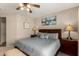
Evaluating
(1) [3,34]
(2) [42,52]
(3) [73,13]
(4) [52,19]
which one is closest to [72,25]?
(3) [73,13]

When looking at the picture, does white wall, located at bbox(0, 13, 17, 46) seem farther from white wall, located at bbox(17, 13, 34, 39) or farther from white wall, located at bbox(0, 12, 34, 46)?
white wall, located at bbox(17, 13, 34, 39)

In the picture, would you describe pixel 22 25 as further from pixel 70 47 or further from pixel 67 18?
pixel 70 47

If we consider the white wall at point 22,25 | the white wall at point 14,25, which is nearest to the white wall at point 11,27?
the white wall at point 14,25

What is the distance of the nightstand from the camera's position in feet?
10.4

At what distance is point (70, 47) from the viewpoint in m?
3.28

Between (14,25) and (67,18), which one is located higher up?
(67,18)

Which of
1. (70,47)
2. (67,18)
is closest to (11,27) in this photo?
(67,18)

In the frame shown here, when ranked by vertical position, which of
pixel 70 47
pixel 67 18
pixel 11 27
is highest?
pixel 67 18

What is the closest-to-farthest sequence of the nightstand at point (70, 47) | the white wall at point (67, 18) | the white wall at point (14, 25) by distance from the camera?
the nightstand at point (70, 47) → the white wall at point (67, 18) → the white wall at point (14, 25)

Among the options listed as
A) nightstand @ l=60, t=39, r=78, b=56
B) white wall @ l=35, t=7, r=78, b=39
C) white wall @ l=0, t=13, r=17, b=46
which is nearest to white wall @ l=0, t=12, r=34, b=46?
white wall @ l=0, t=13, r=17, b=46

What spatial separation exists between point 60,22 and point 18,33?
2084 millimetres

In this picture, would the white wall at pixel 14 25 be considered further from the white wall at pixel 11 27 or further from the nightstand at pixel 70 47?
the nightstand at pixel 70 47

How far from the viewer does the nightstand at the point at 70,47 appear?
3.18 metres

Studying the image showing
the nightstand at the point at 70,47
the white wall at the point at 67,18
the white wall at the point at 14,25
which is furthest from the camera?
Answer: the white wall at the point at 14,25
